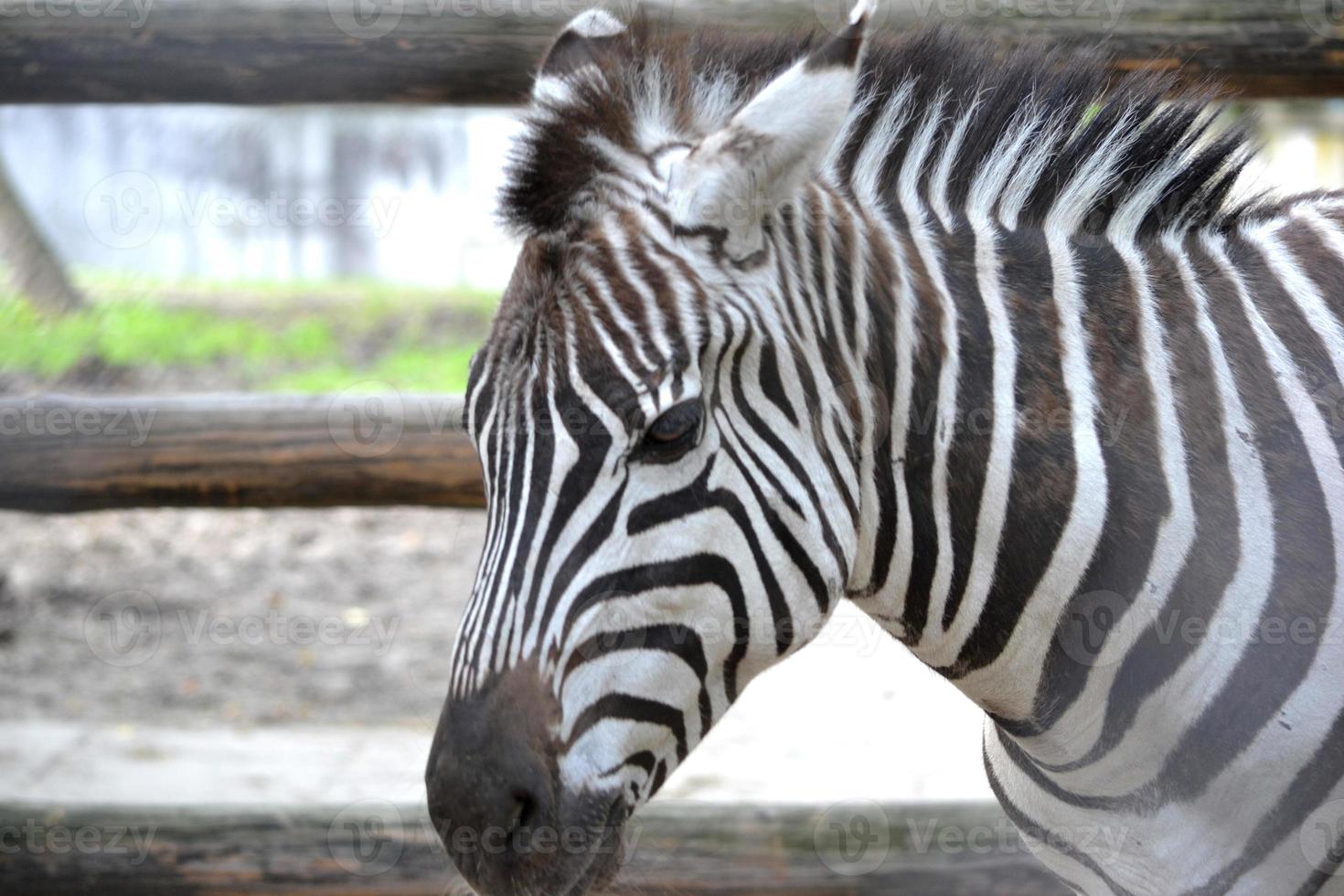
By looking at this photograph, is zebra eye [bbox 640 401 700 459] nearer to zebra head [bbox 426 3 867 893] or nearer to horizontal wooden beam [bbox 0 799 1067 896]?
zebra head [bbox 426 3 867 893]

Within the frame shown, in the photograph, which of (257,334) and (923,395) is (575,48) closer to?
(923,395)

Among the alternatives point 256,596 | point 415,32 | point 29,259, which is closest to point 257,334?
point 29,259

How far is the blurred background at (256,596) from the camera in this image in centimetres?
451

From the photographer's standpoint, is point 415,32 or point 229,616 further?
point 229,616

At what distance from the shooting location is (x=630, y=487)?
158cm

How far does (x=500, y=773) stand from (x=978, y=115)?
132 centimetres

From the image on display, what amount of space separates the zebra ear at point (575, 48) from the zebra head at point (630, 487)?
19 centimetres

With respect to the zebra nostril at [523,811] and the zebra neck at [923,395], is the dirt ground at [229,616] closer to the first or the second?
the zebra nostril at [523,811]

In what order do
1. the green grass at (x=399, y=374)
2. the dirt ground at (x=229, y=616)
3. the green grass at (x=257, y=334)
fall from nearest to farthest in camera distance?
1. the dirt ground at (x=229, y=616)
2. the green grass at (x=257, y=334)
3. the green grass at (x=399, y=374)

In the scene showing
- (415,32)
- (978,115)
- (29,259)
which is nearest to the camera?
(978,115)

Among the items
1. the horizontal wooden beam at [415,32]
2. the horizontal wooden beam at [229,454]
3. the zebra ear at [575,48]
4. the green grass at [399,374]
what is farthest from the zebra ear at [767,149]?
the green grass at [399,374]

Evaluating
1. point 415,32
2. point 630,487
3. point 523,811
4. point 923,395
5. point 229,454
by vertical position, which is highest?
point 415,32

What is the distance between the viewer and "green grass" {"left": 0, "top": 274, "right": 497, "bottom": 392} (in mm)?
6871

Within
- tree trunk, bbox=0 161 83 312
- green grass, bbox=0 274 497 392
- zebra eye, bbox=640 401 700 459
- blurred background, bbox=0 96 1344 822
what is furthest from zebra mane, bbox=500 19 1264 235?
tree trunk, bbox=0 161 83 312
